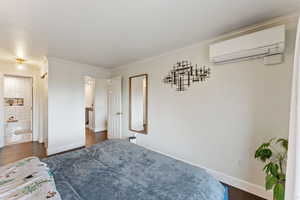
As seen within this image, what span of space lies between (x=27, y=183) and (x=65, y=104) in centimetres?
288

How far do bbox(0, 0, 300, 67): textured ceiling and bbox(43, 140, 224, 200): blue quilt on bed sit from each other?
1.73 m

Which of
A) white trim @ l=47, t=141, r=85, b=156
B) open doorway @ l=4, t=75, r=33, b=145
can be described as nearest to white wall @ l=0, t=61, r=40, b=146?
open doorway @ l=4, t=75, r=33, b=145

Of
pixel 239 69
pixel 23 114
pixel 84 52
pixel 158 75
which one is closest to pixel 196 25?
pixel 239 69

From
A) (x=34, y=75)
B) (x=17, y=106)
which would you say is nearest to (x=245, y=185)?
(x=34, y=75)

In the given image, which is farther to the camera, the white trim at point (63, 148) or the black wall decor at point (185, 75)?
the white trim at point (63, 148)

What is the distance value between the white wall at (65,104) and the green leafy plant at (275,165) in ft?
12.8

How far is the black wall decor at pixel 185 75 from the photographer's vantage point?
8.06 feet

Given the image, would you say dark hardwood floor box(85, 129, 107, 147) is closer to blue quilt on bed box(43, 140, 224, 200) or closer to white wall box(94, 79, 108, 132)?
white wall box(94, 79, 108, 132)

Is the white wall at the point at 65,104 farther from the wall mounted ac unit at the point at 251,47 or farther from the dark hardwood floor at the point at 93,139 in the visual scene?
the wall mounted ac unit at the point at 251,47

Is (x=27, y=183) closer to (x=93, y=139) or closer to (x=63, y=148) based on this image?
(x=63, y=148)

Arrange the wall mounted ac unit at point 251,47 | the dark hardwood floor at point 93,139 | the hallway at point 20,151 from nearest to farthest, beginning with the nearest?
the wall mounted ac unit at point 251,47, the hallway at point 20,151, the dark hardwood floor at point 93,139

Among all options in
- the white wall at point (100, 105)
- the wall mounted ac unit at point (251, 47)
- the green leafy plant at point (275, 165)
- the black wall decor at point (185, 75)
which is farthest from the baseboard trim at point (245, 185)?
the white wall at point (100, 105)

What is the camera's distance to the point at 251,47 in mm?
1779

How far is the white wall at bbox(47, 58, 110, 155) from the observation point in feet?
10.8
